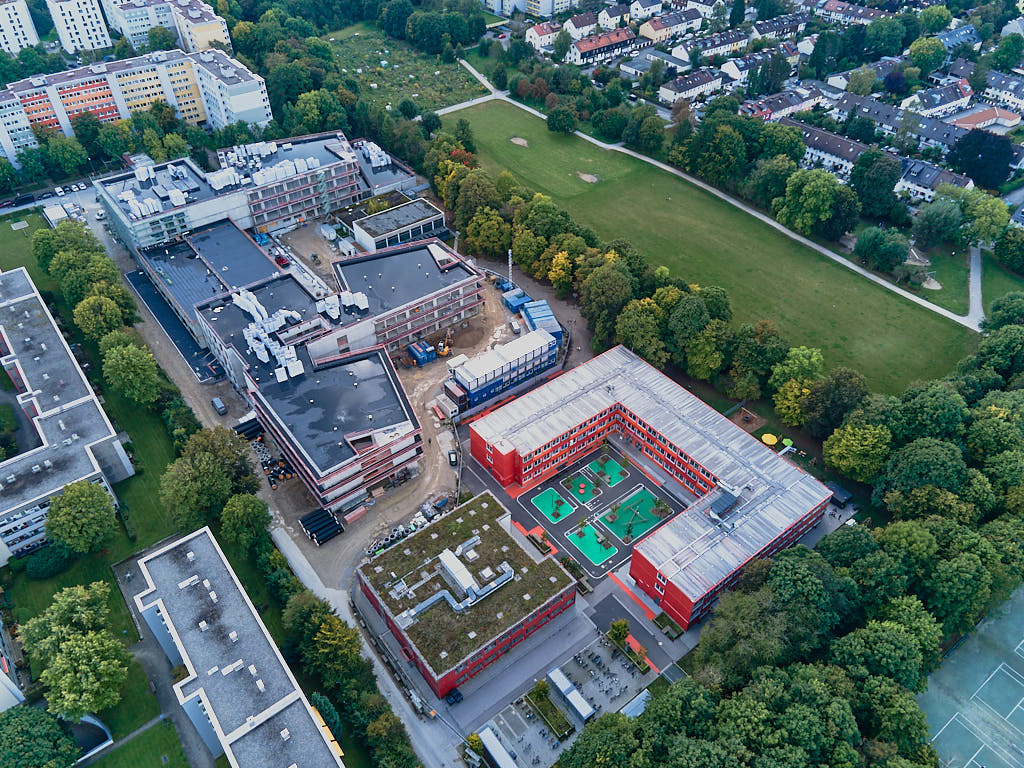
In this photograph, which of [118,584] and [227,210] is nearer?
[118,584]

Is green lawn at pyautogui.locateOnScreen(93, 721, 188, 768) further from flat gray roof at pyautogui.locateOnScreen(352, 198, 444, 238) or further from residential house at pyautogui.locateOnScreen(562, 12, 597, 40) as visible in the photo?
residential house at pyautogui.locateOnScreen(562, 12, 597, 40)

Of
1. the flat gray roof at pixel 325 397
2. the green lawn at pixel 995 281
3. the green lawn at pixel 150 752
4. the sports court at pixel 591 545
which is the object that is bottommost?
the green lawn at pixel 150 752

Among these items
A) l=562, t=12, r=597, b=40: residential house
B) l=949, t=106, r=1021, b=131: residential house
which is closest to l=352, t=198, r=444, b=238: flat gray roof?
l=562, t=12, r=597, b=40: residential house

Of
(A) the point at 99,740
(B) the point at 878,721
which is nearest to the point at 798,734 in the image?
(B) the point at 878,721

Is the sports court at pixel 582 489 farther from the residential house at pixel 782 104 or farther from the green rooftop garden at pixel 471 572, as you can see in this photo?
the residential house at pixel 782 104

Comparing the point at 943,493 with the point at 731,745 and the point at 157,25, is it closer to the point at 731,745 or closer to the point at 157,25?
the point at 731,745

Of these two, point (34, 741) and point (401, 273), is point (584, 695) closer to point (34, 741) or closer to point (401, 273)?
point (34, 741)

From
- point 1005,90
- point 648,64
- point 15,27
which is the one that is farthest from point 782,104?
point 15,27

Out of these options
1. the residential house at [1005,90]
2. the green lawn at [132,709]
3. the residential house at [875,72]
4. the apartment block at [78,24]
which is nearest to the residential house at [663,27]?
the residential house at [875,72]
